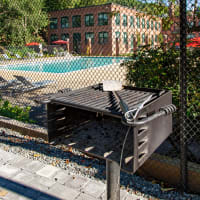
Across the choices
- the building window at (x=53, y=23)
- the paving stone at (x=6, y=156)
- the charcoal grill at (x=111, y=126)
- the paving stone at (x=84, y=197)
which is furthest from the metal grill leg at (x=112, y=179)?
the building window at (x=53, y=23)

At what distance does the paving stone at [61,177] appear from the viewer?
2949 millimetres

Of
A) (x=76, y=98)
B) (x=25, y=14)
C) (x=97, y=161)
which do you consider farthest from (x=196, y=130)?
(x=25, y=14)

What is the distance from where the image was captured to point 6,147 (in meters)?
3.95

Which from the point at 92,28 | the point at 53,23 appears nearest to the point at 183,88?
the point at 92,28

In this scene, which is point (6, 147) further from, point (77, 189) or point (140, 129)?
point (140, 129)

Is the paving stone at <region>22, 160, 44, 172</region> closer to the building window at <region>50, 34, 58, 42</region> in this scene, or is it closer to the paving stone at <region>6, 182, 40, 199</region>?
the paving stone at <region>6, 182, 40, 199</region>

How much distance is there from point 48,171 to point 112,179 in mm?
1802

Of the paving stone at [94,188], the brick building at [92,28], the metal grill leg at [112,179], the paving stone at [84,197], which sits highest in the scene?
the brick building at [92,28]

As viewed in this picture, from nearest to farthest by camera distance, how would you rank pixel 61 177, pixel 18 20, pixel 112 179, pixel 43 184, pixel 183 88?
pixel 112 179 < pixel 183 88 < pixel 43 184 < pixel 61 177 < pixel 18 20

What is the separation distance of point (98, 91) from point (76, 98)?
287 mm

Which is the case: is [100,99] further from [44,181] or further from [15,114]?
[15,114]

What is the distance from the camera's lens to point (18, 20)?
26.8m

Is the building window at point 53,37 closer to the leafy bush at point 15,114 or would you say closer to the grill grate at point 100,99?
the leafy bush at point 15,114

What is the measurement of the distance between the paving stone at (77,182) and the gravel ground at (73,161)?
0.34ft
